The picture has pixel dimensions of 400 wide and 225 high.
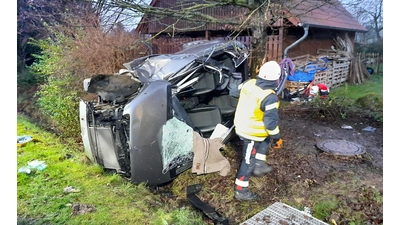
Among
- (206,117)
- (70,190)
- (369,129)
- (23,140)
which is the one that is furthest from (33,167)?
(369,129)

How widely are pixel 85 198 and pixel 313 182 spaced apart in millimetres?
2871

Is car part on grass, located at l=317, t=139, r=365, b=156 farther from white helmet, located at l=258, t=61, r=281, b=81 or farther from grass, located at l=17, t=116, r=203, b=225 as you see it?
grass, located at l=17, t=116, r=203, b=225

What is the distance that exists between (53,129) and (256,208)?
17.9 ft

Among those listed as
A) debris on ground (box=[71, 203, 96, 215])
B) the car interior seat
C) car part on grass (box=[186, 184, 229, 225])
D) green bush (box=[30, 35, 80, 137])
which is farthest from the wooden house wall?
debris on ground (box=[71, 203, 96, 215])

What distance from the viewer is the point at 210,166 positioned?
4156 millimetres

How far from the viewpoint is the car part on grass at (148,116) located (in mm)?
3447

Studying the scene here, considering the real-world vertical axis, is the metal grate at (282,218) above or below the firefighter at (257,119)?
below

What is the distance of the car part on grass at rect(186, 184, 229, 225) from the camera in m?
3.22

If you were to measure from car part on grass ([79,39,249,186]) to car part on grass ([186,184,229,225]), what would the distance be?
30 cm

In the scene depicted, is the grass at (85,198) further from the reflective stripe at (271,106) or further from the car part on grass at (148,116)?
the reflective stripe at (271,106)

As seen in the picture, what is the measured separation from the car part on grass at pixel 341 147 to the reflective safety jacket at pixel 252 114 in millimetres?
1670

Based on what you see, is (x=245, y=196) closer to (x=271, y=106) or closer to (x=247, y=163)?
(x=247, y=163)

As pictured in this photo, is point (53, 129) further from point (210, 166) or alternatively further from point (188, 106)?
point (210, 166)

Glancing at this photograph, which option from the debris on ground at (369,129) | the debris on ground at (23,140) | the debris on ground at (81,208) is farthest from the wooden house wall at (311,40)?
the debris on ground at (81,208)
